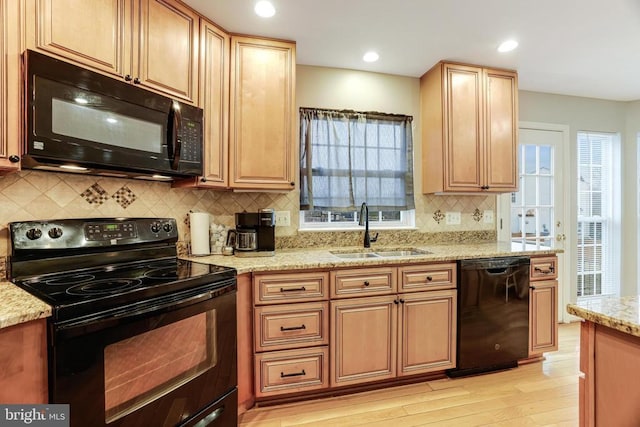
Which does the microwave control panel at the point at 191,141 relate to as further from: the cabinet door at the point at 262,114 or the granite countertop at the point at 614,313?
the granite countertop at the point at 614,313

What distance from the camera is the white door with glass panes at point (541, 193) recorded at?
10.0 ft

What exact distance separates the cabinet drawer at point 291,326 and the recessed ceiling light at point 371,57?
1.88m

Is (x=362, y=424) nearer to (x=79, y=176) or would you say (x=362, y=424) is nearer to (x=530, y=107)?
(x=79, y=176)

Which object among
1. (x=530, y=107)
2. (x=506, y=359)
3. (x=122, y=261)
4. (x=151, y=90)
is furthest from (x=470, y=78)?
(x=122, y=261)

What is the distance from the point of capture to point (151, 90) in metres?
1.64

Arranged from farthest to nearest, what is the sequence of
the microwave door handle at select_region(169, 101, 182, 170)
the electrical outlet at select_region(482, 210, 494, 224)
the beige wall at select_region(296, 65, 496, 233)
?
the electrical outlet at select_region(482, 210, 494, 224) → the beige wall at select_region(296, 65, 496, 233) → the microwave door handle at select_region(169, 101, 182, 170)

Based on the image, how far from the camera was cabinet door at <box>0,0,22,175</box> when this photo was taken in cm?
117

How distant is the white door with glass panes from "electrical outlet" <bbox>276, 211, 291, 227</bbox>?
7.10 feet

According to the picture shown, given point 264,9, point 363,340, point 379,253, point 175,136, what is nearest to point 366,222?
point 379,253

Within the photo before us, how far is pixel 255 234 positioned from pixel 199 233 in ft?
1.23

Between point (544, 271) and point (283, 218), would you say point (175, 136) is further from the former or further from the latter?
point (544, 271)

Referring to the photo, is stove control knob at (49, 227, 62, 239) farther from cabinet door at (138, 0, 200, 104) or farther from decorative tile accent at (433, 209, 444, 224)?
decorative tile accent at (433, 209, 444, 224)

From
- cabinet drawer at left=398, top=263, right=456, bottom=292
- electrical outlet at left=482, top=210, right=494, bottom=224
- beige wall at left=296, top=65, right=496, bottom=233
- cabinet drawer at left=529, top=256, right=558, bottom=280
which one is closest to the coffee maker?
cabinet drawer at left=398, top=263, right=456, bottom=292

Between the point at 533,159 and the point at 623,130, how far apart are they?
128 cm
